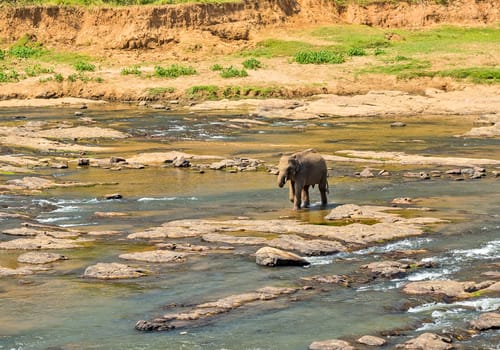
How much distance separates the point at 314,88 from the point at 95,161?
2107 cm

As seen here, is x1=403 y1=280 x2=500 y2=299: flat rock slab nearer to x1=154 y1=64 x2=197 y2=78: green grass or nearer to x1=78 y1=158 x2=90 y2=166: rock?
x1=78 y1=158 x2=90 y2=166: rock

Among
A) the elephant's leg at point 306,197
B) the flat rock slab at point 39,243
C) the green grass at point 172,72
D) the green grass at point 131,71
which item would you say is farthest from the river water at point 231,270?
the green grass at point 131,71

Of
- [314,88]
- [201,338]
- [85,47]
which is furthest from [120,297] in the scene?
[85,47]

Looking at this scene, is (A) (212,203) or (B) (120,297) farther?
(A) (212,203)

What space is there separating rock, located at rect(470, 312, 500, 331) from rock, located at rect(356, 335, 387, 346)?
55.5 inches

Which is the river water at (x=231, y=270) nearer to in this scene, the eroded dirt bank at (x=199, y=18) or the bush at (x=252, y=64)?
the bush at (x=252, y=64)

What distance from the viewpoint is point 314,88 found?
5128cm

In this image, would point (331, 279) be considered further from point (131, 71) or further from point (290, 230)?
point (131, 71)

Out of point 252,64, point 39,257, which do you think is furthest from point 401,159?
point 252,64

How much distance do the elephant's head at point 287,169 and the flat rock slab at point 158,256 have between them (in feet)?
16.3

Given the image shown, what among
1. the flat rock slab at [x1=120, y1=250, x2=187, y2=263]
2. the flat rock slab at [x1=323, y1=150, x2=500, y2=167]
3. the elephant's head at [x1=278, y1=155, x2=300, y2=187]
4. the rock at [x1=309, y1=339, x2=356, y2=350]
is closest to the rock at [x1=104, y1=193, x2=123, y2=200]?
the elephant's head at [x1=278, y1=155, x2=300, y2=187]

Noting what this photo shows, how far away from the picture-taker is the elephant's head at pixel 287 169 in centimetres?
2275

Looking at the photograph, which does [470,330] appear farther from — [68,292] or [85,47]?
Result: [85,47]

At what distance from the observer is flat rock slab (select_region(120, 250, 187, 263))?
17984 mm
